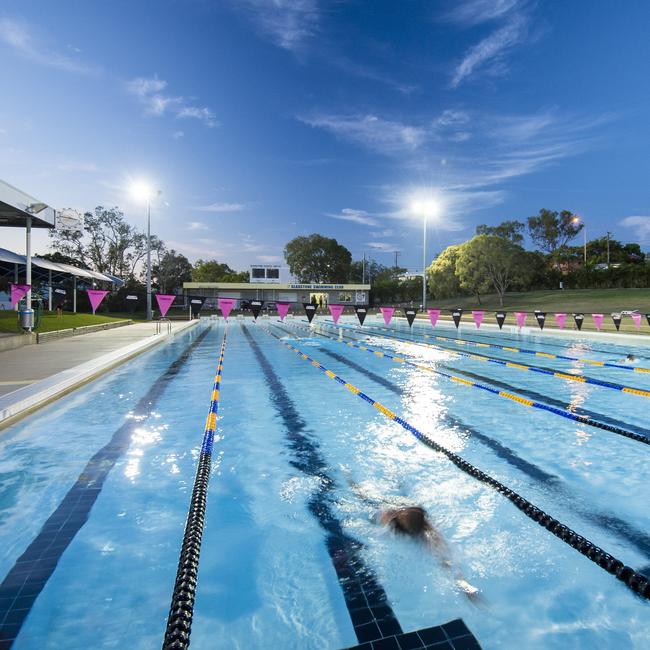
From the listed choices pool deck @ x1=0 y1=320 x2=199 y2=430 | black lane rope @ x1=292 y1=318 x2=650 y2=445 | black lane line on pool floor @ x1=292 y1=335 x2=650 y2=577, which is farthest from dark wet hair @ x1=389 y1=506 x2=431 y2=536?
pool deck @ x1=0 y1=320 x2=199 y2=430

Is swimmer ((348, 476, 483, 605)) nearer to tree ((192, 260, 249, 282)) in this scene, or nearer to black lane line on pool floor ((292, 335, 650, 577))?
black lane line on pool floor ((292, 335, 650, 577))

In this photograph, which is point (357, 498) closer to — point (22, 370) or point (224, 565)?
point (224, 565)

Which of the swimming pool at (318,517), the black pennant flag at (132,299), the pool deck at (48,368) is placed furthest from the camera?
the black pennant flag at (132,299)

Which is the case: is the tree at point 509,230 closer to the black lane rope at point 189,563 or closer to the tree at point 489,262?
the tree at point 489,262

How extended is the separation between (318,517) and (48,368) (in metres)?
6.41

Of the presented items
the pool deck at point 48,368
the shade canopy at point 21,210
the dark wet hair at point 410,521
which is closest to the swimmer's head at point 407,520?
the dark wet hair at point 410,521

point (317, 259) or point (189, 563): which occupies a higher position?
point (317, 259)

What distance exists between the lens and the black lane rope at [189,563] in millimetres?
1606

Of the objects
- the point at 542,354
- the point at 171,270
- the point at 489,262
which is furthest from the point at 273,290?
the point at 542,354

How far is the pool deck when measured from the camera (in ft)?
16.3

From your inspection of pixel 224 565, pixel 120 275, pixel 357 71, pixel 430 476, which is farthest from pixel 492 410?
pixel 120 275

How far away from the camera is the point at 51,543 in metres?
2.63

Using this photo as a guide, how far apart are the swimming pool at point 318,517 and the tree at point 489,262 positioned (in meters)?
34.0

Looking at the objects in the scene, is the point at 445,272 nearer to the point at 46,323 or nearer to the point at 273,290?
the point at 273,290
